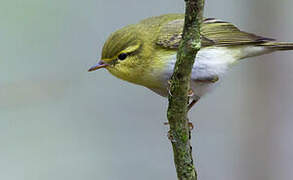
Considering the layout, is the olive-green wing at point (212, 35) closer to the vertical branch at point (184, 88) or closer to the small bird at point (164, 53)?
the small bird at point (164, 53)

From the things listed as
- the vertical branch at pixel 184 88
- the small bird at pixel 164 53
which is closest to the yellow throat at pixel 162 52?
the small bird at pixel 164 53

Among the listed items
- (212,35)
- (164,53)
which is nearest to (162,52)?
(164,53)

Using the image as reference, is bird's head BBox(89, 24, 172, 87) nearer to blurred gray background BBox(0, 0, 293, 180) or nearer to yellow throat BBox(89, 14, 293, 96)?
yellow throat BBox(89, 14, 293, 96)

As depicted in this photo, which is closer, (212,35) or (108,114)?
(212,35)

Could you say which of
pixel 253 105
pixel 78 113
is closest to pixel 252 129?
pixel 253 105

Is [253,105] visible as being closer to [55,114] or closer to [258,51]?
[258,51]

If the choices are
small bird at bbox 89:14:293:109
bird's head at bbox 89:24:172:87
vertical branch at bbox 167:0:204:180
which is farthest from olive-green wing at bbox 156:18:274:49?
vertical branch at bbox 167:0:204:180

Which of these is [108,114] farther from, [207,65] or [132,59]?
[207,65]
